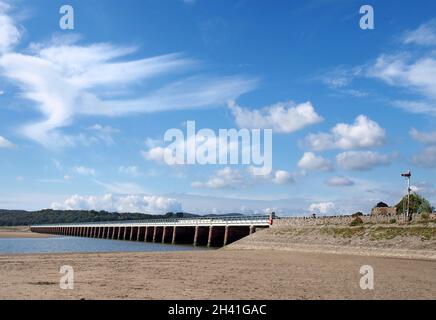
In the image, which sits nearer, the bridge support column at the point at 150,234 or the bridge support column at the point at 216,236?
the bridge support column at the point at 216,236

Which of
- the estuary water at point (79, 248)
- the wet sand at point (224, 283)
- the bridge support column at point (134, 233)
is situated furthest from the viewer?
the bridge support column at point (134, 233)

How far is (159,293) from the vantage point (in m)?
20.2

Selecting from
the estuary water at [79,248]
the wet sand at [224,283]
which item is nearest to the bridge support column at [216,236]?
the estuary water at [79,248]

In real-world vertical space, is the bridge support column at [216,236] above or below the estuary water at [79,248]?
above

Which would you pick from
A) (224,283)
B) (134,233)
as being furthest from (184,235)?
(224,283)

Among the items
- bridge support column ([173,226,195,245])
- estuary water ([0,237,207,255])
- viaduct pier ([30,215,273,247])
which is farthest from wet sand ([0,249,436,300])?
bridge support column ([173,226,195,245])

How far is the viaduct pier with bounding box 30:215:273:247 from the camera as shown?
83.4 metres

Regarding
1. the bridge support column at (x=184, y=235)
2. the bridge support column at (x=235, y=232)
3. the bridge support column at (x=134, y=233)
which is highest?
the bridge support column at (x=235, y=232)

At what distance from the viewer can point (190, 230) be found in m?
112

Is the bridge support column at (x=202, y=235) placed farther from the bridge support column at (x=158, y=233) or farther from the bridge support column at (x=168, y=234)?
the bridge support column at (x=158, y=233)

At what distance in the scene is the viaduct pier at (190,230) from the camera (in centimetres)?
8338

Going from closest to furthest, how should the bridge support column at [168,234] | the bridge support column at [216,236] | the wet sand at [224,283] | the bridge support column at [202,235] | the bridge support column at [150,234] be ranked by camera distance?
the wet sand at [224,283]
the bridge support column at [216,236]
the bridge support column at [202,235]
the bridge support column at [168,234]
the bridge support column at [150,234]
